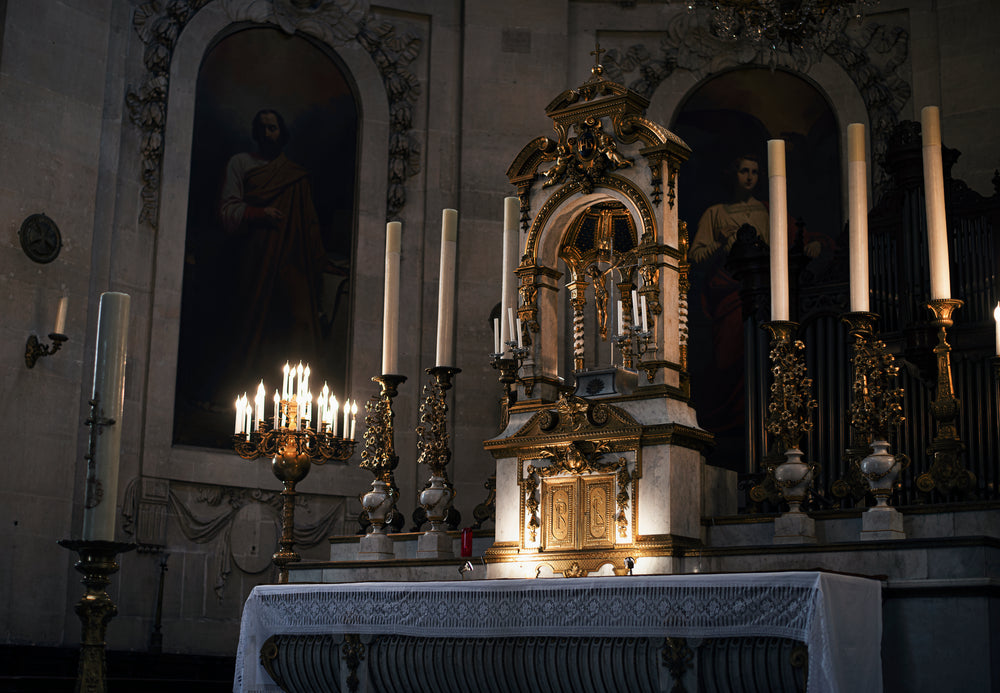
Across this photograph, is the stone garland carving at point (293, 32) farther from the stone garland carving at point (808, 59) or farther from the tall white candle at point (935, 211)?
the tall white candle at point (935, 211)

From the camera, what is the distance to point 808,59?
14.8m

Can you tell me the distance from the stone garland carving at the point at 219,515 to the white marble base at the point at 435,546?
432 centimetres

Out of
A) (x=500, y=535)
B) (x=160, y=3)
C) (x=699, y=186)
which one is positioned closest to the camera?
(x=500, y=535)

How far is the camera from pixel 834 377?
38.6 feet

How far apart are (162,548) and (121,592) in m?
0.59

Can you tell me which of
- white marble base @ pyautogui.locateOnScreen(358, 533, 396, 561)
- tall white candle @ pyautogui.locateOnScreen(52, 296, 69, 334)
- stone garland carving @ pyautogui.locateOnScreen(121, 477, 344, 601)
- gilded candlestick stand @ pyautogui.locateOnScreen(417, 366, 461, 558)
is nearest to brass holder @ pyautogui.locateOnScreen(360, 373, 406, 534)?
white marble base @ pyautogui.locateOnScreen(358, 533, 396, 561)

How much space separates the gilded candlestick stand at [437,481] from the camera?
346 inches

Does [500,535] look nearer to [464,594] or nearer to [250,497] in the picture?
[464,594]

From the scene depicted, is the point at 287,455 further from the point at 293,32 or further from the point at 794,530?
the point at 293,32

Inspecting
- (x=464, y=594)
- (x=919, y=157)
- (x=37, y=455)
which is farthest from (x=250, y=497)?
(x=919, y=157)

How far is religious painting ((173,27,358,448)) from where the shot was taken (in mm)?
13477

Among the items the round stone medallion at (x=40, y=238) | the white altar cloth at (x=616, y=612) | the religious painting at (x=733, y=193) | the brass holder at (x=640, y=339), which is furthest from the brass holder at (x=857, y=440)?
the round stone medallion at (x=40, y=238)

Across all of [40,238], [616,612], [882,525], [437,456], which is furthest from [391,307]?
[40,238]

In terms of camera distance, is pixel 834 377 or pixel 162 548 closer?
pixel 834 377
